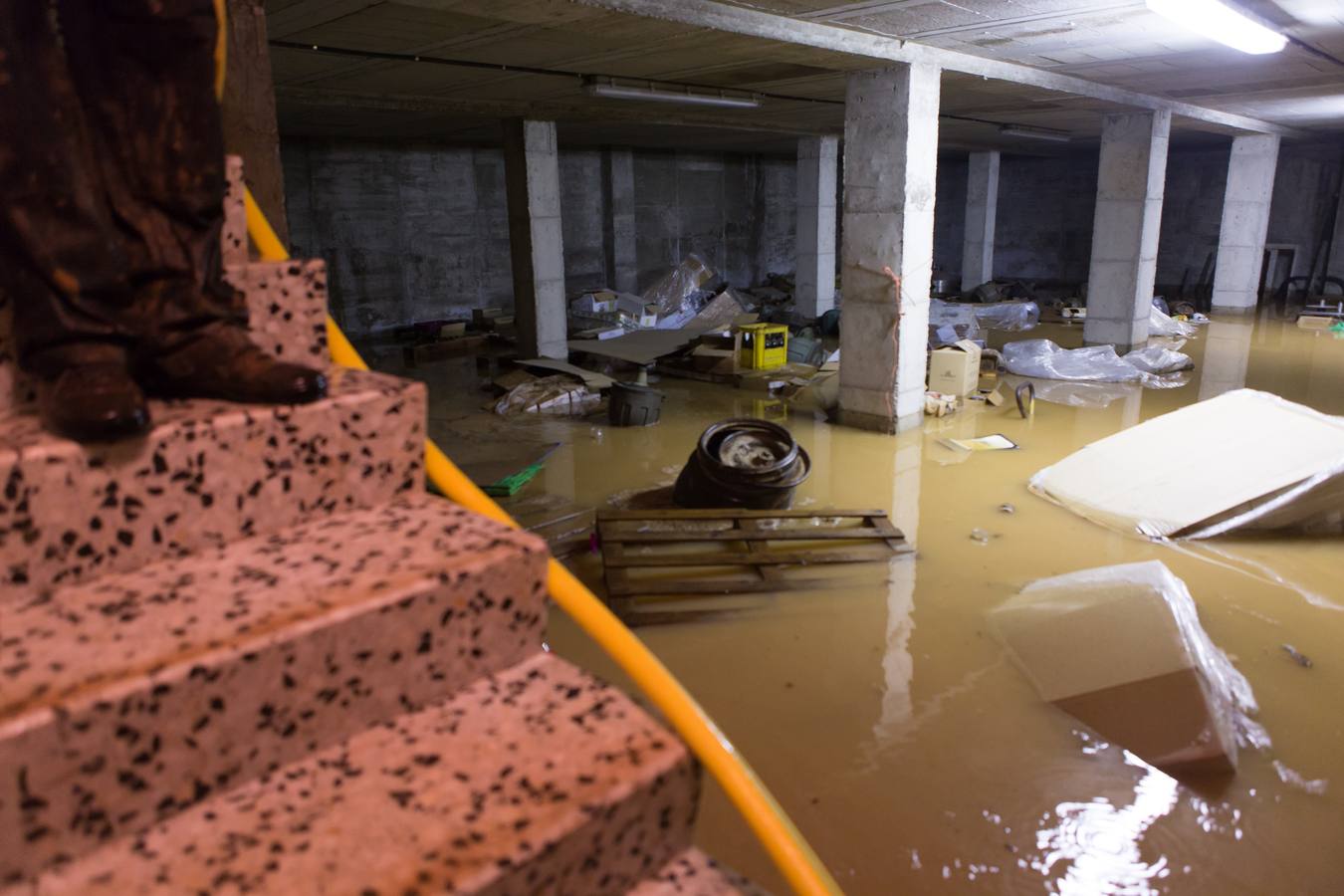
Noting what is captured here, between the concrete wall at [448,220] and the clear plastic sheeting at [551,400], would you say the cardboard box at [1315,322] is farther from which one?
the clear plastic sheeting at [551,400]

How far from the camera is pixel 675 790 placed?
1.34 m

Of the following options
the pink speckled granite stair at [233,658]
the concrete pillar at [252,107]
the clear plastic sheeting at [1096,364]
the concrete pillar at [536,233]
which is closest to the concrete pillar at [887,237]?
the clear plastic sheeting at [1096,364]

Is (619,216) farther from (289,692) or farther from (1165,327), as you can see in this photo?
(289,692)

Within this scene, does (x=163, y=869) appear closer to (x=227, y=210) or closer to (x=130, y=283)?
(x=130, y=283)

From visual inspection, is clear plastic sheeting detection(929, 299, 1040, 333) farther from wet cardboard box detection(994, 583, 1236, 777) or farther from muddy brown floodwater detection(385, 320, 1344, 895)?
wet cardboard box detection(994, 583, 1236, 777)

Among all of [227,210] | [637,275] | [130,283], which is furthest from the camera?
[637,275]

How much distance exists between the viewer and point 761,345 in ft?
31.2

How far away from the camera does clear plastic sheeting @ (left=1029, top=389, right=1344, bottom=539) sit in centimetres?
480

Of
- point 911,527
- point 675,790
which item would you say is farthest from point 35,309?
point 911,527

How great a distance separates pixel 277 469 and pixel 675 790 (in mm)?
892

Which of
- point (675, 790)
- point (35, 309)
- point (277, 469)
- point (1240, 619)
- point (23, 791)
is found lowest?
point (1240, 619)

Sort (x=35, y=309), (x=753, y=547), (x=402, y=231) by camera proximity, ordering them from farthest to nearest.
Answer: (x=402, y=231) < (x=753, y=547) < (x=35, y=309)

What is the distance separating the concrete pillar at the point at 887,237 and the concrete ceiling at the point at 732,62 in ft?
1.40

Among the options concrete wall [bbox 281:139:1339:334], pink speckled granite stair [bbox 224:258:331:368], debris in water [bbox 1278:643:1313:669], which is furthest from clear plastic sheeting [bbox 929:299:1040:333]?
pink speckled granite stair [bbox 224:258:331:368]
